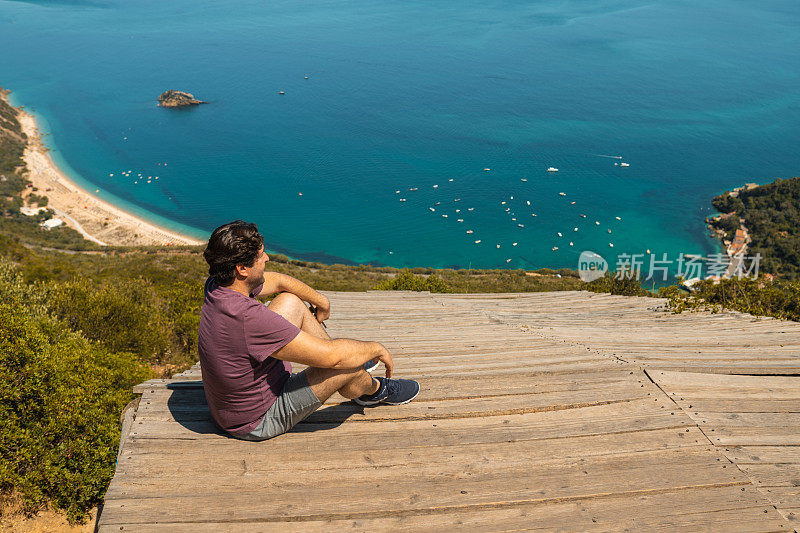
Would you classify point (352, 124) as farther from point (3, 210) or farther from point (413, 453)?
point (413, 453)

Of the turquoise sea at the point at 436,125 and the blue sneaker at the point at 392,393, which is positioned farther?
the turquoise sea at the point at 436,125

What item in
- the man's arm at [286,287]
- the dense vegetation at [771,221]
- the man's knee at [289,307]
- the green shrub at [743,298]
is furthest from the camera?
the dense vegetation at [771,221]

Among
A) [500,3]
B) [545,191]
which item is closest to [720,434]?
[545,191]

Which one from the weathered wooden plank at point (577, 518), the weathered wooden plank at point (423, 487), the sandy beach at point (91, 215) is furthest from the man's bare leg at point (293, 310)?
the sandy beach at point (91, 215)

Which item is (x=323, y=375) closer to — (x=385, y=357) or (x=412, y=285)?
(x=385, y=357)

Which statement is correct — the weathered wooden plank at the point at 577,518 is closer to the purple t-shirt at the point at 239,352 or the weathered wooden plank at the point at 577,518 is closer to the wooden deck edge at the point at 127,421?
the purple t-shirt at the point at 239,352

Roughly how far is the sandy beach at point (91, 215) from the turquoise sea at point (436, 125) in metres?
2.44

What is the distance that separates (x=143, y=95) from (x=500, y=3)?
116987 mm

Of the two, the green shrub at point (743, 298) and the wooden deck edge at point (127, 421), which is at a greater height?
the green shrub at point (743, 298)

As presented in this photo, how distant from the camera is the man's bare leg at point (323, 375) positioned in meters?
3.52

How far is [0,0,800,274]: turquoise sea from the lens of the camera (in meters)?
60.0

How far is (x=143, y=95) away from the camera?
9562cm

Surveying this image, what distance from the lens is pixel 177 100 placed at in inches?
3558

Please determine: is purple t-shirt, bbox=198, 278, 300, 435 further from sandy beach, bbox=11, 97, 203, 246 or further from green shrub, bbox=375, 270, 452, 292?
sandy beach, bbox=11, 97, 203, 246
